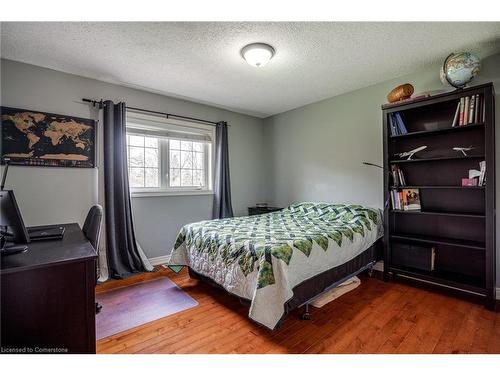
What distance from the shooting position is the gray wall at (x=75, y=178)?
7.75 ft

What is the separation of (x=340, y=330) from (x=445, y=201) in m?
1.80

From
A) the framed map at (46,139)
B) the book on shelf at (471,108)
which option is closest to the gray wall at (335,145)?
the book on shelf at (471,108)

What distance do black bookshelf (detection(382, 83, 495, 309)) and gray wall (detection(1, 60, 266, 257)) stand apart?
252 centimetres

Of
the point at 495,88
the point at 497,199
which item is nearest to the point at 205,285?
the point at 497,199

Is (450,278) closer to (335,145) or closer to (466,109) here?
(466,109)

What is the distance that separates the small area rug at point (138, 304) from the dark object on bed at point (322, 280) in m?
0.30

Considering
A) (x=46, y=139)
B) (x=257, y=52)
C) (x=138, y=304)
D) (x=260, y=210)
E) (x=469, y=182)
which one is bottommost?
(x=138, y=304)

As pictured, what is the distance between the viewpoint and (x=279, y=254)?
168 cm

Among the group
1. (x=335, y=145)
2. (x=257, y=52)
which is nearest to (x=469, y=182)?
(x=335, y=145)

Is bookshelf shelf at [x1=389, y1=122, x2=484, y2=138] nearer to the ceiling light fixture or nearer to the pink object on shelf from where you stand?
the pink object on shelf

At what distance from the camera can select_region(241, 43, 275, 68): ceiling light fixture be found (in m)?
2.03

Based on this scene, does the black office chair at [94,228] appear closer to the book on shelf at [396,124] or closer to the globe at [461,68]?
the book on shelf at [396,124]

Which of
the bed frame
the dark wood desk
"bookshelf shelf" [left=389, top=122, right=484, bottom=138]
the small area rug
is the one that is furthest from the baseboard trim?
"bookshelf shelf" [left=389, top=122, right=484, bottom=138]

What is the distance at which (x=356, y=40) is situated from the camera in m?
2.02
